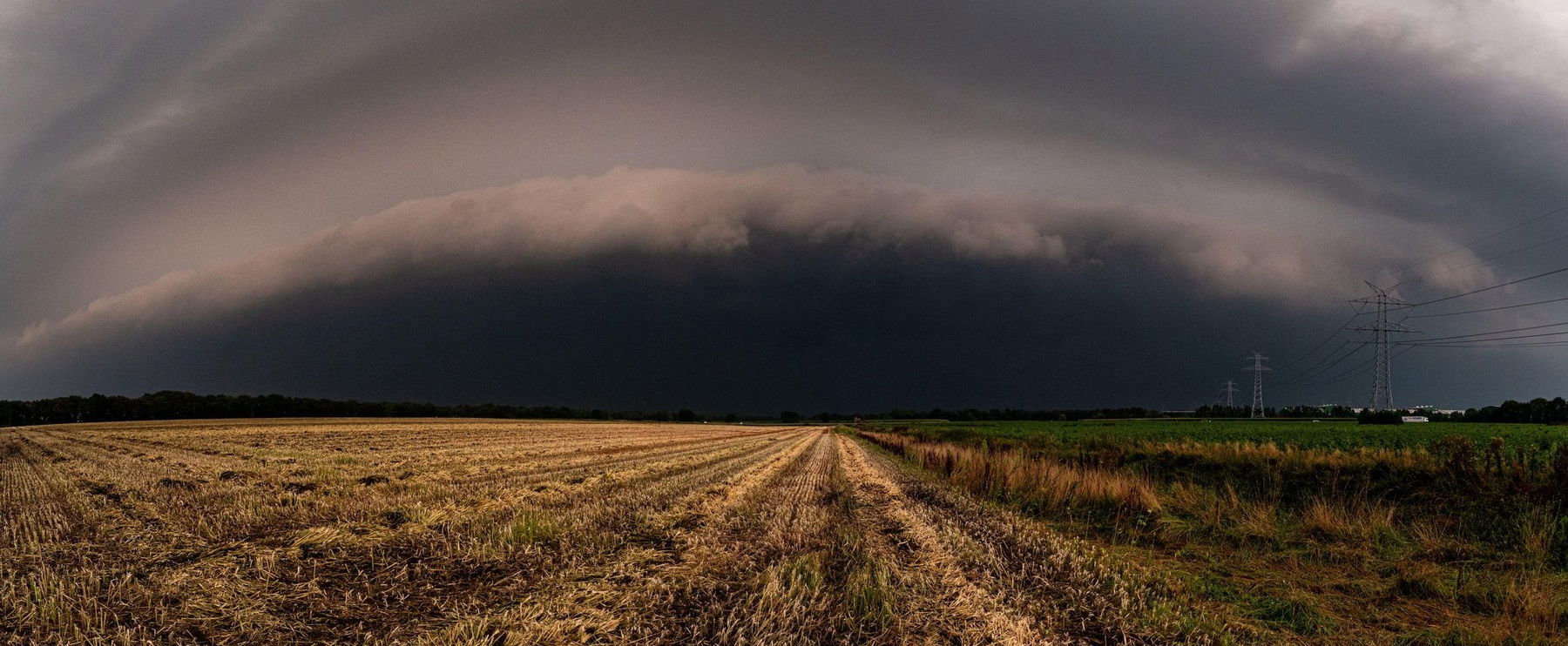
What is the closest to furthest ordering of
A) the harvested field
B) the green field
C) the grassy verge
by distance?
the harvested field < the grassy verge < the green field

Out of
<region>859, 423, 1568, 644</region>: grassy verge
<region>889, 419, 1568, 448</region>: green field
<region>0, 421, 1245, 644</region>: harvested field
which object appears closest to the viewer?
<region>0, 421, 1245, 644</region>: harvested field

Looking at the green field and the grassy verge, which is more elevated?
the grassy verge

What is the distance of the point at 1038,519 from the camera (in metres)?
12.8

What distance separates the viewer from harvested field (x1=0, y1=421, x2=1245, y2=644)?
218 inches

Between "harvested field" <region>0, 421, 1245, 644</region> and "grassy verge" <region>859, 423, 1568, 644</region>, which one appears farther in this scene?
"grassy verge" <region>859, 423, 1568, 644</region>

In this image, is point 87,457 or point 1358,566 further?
point 87,457

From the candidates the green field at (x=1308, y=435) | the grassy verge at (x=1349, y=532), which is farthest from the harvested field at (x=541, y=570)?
the green field at (x=1308, y=435)

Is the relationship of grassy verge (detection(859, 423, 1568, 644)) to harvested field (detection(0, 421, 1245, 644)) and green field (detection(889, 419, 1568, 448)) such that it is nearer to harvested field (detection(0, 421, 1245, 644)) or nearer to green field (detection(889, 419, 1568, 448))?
harvested field (detection(0, 421, 1245, 644))

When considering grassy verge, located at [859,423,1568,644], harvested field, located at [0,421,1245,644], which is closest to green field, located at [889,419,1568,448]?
grassy verge, located at [859,423,1568,644]

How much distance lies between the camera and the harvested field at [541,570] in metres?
5.54

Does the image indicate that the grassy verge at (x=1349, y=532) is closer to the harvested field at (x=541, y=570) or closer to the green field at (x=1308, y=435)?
the harvested field at (x=541, y=570)

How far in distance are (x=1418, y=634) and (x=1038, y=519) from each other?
21.4 feet

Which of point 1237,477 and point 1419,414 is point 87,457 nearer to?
point 1237,477

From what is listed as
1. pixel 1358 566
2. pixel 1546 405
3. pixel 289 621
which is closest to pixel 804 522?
pixel 289 621
